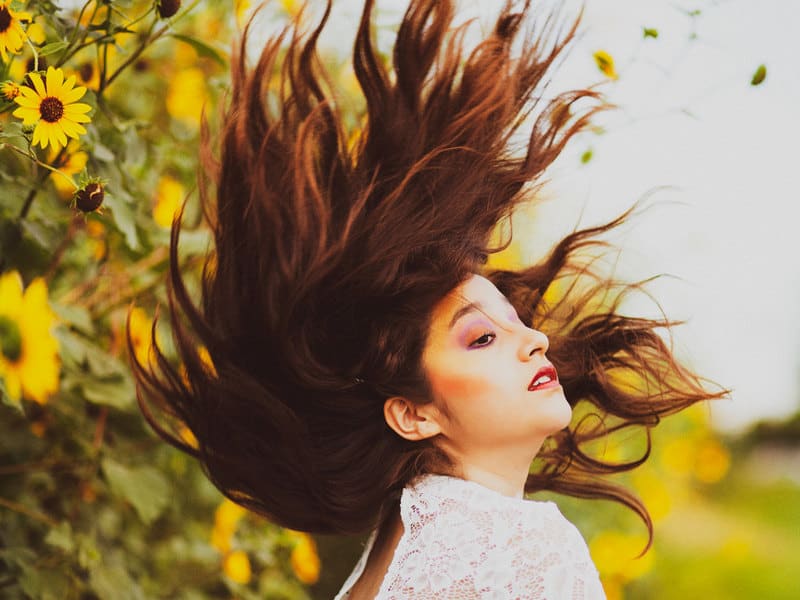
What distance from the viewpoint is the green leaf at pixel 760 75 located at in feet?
4.96

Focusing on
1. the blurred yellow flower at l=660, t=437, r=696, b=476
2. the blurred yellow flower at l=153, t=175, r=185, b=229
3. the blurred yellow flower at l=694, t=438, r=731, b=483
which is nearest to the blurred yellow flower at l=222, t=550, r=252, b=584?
the blurred yellow flower at l=153, t=175, r=185, b=229

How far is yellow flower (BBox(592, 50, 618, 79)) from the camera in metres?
1.55

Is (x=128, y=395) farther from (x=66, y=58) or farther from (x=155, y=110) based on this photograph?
(x=155, y=110)

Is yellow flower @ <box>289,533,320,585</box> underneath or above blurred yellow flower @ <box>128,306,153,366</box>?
underneath

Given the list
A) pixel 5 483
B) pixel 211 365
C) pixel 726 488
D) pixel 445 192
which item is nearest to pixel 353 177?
pixel 445 192

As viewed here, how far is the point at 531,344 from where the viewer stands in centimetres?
139

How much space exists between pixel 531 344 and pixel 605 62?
485 mm

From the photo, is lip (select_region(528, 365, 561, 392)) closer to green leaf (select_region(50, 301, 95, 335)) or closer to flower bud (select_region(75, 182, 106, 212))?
flower bud (select_region(75, 182, 106, 212))

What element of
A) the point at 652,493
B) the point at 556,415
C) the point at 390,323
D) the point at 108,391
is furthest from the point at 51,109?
the point at 652,493

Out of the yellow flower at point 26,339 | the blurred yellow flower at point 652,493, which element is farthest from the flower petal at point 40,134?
the blurred yellow flower at point 652,493

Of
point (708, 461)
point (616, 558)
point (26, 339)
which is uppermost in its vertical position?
point (26, 339)

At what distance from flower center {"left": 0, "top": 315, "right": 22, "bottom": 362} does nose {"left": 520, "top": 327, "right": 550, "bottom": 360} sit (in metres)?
0.73

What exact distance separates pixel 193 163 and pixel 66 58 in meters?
0.64

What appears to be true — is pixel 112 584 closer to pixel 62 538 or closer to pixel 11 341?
pixel 62 538
